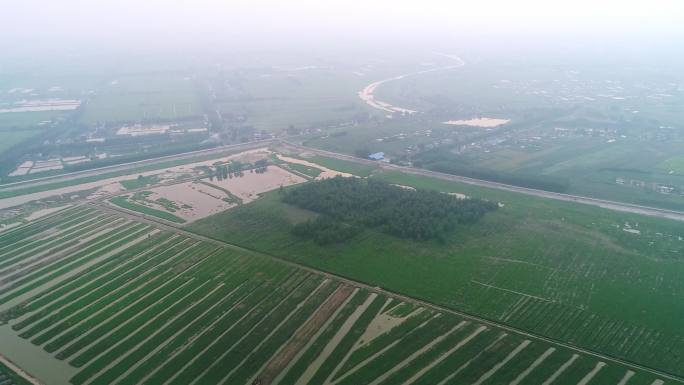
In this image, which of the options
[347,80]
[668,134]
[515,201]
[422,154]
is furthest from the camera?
[347,80]

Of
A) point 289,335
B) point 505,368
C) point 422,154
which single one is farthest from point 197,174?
point 505,368

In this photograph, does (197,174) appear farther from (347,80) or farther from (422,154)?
(347,80)

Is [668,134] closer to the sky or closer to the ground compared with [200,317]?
closer to the sky

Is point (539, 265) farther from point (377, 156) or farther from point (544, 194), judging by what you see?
point (377, 156)

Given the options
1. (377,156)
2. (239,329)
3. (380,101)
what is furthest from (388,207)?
(380,101)

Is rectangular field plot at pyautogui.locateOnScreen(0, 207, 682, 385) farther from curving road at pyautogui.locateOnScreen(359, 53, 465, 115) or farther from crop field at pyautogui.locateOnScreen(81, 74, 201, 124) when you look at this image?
curving road at pyautogui.locateOnScreen(359, 53, 465, 115)

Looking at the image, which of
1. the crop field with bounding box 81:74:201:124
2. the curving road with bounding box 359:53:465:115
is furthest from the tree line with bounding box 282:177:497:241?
the crop field with bounding box 81:74:201:124
